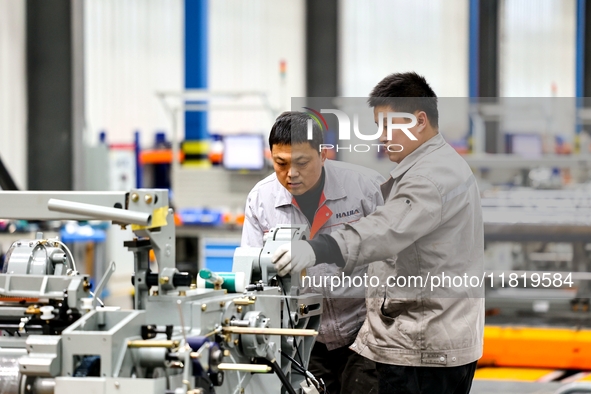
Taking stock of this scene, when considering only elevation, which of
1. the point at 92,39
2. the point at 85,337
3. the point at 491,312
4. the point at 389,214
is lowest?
the point at 491,312

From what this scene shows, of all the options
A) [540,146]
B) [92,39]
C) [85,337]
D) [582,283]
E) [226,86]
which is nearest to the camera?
[85,337]

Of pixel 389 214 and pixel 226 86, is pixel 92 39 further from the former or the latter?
pixel 389 214

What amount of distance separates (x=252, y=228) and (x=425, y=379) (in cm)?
78

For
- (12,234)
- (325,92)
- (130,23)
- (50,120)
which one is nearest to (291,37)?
(325,92)

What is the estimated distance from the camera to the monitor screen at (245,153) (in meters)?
6.71

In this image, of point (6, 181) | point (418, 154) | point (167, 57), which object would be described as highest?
point (167, 57)

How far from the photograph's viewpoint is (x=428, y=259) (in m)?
2.12

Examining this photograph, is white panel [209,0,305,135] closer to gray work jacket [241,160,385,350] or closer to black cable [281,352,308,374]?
gray work jacket [241,160,385,350]

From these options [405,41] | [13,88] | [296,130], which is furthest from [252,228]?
[405,41]

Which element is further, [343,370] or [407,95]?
[343,370]

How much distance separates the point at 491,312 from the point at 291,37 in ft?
24.5

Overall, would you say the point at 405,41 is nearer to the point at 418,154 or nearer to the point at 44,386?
the point at 418,154

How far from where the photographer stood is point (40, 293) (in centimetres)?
177

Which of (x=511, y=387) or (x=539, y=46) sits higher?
(x=539, y=46)
